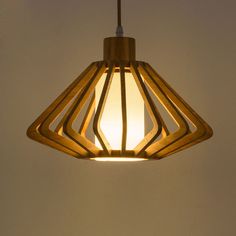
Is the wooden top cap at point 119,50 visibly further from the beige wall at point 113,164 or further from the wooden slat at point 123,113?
the beige wall at point 113,164

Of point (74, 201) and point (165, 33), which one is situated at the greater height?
point (165, 33)

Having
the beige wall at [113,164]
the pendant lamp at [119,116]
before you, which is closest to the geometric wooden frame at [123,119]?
the pendant lamp at [119,116]

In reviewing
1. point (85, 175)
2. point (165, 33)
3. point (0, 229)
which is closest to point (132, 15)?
point (165, 33)

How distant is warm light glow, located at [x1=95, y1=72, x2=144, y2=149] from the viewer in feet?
3.48

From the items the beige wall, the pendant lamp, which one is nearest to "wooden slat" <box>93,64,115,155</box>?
the pendant lamp

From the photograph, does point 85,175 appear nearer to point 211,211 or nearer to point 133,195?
point 133,195

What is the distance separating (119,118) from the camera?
1065mm

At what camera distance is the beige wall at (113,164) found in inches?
81.4

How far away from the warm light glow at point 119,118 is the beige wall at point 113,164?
1024mm

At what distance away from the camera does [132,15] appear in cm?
214

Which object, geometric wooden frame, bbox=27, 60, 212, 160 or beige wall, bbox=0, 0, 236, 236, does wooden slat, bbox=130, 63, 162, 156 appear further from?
beige wall, bbox=0, 0, 236, 236

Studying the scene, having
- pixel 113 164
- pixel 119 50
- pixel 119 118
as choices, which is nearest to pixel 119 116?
pixel 119 118

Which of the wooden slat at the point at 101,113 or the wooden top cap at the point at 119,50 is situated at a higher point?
the wooden top cap at the point at 119,50

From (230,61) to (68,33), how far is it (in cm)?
56
